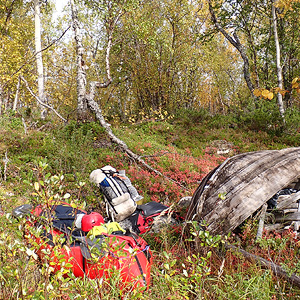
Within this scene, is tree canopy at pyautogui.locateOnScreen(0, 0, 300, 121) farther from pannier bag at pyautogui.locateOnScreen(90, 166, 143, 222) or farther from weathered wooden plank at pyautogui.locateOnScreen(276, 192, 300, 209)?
weathered wooden plank at pyautogui.locateOnScreen(276, 192, 300, 209)

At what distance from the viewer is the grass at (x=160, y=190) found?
2.09m

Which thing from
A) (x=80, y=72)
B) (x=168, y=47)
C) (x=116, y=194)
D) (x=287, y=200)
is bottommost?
(x=116, y=194)

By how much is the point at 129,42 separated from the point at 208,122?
25.9ft

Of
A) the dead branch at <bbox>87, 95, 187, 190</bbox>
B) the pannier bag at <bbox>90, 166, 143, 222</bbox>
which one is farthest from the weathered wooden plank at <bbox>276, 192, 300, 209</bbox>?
the dead branch at <bbox>87, 95, 187, 190</bbox>

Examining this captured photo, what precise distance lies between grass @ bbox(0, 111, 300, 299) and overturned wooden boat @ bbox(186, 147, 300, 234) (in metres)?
0.37

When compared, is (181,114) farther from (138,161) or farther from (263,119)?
(138,161)

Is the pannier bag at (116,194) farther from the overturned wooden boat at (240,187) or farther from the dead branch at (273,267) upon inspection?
the dead branch at (273,267)

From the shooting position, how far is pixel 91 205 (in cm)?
566

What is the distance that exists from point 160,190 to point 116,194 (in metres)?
1.78

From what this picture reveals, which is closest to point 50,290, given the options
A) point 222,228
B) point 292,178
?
point 222,228

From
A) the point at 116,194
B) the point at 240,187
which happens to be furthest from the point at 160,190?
the point at 240,187

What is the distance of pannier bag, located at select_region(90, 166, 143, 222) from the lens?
465 centimetres

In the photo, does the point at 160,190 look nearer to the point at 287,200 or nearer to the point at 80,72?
the point at 287,200

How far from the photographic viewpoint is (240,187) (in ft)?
11.3
